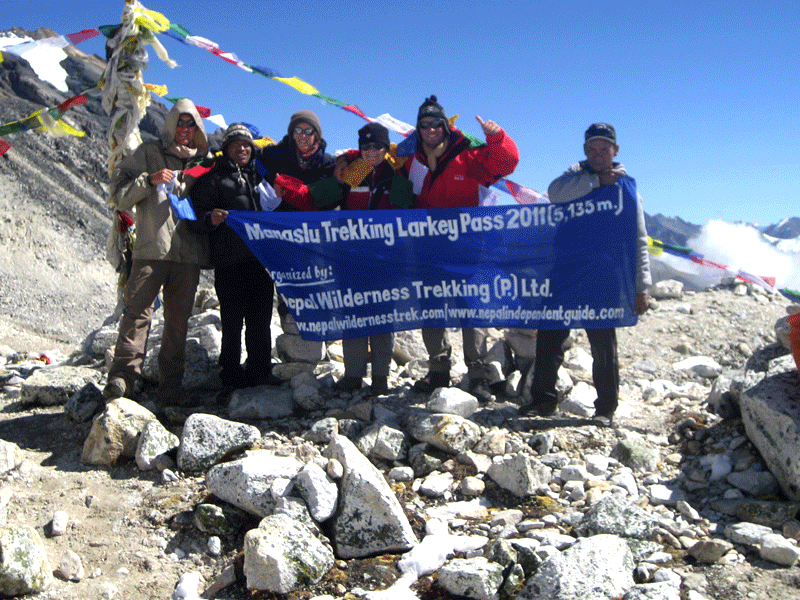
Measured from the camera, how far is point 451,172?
18.2ft

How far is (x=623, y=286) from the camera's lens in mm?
5359

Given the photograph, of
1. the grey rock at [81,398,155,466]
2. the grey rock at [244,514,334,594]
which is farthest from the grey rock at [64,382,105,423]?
the grey rock at [244,514,334,594]

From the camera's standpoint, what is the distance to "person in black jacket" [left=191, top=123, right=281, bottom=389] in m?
5.32


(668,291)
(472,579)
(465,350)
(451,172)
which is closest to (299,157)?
(451,172)

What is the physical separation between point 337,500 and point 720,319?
8464 millimetres

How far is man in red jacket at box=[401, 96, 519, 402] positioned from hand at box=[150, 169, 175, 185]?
1914mm

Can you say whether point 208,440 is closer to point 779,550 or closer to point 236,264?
point 236,264

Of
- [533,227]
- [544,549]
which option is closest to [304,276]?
[533,227]

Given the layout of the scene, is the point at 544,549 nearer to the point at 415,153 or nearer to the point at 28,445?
the point at 415,153

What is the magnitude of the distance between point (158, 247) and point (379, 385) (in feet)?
7.15

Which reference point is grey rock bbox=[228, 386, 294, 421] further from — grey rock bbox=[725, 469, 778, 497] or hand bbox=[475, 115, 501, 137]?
grey rock bbox=[725, 469, 778, 497]

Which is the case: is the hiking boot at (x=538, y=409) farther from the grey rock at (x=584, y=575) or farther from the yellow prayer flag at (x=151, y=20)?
the yellow prayer flag at (x=151, y=20)

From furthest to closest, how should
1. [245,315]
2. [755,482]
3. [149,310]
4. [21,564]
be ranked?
[245,315] < [149,310] < [755,482] < [21,564]

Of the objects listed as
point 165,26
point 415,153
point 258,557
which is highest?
point 165,26
